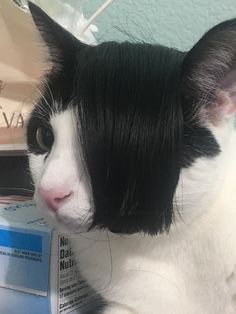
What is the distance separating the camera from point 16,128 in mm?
768

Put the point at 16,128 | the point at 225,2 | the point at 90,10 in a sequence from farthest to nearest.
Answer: the point at 90,10 < the point at 225,2 < the point at 16,128

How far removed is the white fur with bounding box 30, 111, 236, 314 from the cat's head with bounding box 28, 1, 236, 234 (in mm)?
32

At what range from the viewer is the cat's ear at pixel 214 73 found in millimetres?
408

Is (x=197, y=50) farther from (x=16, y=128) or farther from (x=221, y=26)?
(x=16, y=128)

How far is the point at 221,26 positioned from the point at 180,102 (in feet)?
0.27

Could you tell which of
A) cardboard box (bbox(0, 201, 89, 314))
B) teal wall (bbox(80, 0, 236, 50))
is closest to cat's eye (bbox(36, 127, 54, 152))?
cardboard box (bbox(0, 201, 89, 314))

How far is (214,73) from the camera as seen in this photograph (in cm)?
44

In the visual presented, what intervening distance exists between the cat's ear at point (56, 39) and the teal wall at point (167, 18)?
387 mm

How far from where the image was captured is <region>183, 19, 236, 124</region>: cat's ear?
408 mm

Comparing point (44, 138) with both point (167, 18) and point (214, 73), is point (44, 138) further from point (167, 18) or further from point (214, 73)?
point (167, 18)

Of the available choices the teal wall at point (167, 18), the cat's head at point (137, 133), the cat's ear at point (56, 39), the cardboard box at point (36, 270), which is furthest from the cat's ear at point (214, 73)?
the teal wall at point (167, 18)

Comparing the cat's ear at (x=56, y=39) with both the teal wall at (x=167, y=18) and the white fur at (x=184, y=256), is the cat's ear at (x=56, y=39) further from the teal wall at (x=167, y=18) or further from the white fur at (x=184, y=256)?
the teal wall at (x=167, y=18)

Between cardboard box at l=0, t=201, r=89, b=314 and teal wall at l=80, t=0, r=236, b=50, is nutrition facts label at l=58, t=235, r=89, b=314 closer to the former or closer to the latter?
cardboard box at l=0, t=201, r=89, b=314

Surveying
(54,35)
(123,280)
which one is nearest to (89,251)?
(123,280)
